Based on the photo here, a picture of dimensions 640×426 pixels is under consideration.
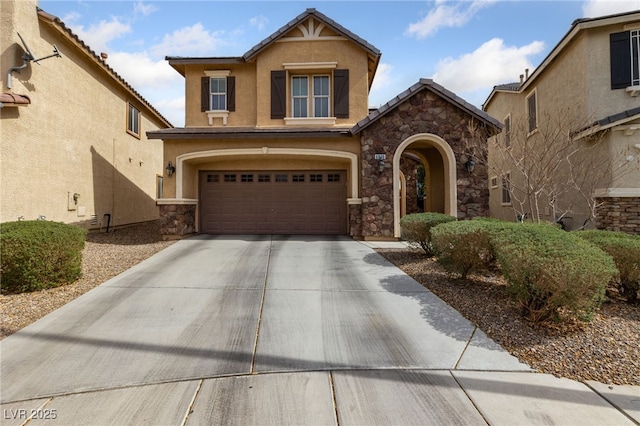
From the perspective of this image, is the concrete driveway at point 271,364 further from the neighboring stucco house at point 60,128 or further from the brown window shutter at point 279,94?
the brown window shutter at point 279,94

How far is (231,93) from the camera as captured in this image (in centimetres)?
1266

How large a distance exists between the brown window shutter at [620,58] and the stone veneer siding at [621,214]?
401 cm

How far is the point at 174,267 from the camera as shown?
7035 mm

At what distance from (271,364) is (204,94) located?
12098 millimetres

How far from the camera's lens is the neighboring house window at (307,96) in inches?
490

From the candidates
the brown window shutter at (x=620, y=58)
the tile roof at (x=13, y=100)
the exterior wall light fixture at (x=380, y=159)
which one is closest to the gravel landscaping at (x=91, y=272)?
the tile roof at (x=13, y=100)

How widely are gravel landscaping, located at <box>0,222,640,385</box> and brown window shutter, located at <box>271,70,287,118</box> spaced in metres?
7.68

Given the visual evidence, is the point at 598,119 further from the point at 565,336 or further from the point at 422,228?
the point at 565,336

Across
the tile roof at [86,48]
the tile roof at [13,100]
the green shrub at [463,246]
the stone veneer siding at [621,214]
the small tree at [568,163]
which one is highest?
the tile roof at [86,48]

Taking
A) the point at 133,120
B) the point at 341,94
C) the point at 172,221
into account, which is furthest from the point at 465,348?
the point at 133,120

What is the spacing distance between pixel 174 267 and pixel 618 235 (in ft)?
28.0

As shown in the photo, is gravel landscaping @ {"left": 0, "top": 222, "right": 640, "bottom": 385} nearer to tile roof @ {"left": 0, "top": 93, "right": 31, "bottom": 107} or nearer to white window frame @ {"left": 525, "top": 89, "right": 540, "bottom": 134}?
tile roof @ {"left": 0, "top": 93, "right": 31, "bottom": 107}

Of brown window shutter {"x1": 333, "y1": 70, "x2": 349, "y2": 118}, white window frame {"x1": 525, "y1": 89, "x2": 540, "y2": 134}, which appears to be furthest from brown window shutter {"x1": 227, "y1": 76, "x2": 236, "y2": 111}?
white window frame {"x1": 525, "y1": 89, "x2": 540, "y2": 134}

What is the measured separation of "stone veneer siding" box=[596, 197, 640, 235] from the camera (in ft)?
29.1
